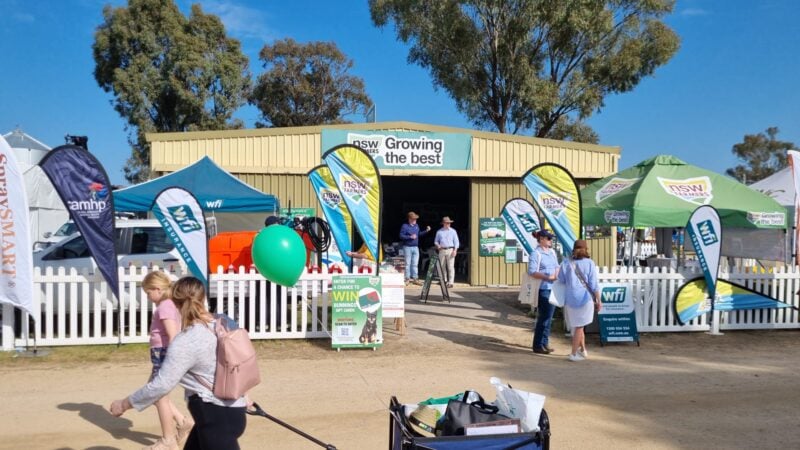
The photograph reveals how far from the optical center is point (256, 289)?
901 cm

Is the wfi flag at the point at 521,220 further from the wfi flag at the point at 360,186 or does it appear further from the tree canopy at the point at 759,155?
the tree canopy at the point at 759,155

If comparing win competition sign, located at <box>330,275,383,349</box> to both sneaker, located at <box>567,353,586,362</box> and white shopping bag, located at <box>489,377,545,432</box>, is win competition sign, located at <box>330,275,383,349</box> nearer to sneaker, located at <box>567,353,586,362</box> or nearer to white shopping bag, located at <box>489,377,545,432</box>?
sneaker, located at <box>567,353,586,362</box>

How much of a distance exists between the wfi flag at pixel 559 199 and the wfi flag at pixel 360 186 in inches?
102

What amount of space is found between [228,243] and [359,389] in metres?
4.92

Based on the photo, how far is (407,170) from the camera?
1569 centimetres

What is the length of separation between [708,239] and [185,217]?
7.93 metres

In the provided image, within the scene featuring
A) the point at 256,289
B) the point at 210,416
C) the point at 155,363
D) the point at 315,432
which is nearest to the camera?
the point at 210,416

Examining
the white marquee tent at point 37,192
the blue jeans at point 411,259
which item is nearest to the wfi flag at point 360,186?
the blue jeans at point 411,259

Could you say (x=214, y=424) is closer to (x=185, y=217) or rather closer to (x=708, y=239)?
(x=185, y=217)

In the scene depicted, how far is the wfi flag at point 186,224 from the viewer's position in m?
8.16

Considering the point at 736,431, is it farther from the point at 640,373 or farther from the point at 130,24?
the point at 130,24

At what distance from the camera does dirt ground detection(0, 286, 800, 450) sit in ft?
16.7

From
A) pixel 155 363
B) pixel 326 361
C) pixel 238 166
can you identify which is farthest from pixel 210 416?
pixel 238 166

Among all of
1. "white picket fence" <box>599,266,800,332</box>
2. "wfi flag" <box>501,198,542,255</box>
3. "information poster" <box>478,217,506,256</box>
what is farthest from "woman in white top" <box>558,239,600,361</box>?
"information poster" <box>478,217,506,256</box>
